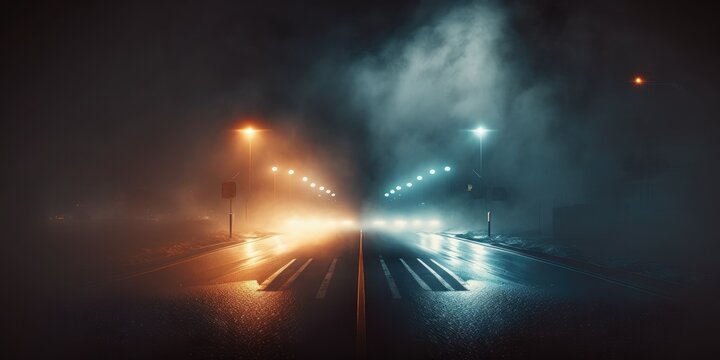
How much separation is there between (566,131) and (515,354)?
3327cm

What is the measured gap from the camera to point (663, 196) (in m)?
25.2

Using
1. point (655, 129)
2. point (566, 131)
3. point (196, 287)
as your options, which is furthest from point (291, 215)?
point (196, 287)

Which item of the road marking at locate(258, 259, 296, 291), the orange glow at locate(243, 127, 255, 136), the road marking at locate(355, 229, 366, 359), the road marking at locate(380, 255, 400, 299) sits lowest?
the road marking at locate(258, 259, 296, 291)

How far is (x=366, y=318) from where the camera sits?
7832 millimetres

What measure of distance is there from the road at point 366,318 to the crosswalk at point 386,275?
8 centimetres

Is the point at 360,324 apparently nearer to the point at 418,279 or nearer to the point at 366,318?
the point at 366,318

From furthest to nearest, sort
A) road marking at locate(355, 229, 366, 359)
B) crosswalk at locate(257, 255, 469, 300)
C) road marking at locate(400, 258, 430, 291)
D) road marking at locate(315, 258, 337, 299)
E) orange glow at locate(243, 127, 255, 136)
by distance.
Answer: orange glow at locate(243, 127, 255, 136) → road marking at locate(400, 258, 430, 291) → crosswalk at locate(257, 255, 469, 300) → road marking at locate(315, 258, 337, 299) → road marking at locate(355, 229, 366, 359)

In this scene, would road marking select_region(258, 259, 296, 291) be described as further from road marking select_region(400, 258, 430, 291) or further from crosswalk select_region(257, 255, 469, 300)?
road marking select_region(400, 258, 430, 291)

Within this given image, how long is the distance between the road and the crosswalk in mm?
77

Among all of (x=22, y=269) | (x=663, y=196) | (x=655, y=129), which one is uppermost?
(x=655, y=129)

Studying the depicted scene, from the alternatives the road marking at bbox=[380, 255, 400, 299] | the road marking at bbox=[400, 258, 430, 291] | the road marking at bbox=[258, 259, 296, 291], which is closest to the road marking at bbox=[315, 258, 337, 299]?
the road marking at bbox=[258, 259, 296, 291]

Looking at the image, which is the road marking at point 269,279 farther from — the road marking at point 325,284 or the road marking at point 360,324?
the road marking at point 360,324

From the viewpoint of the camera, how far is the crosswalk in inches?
438

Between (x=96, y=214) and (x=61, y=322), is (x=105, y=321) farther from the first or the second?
(x=96, y=214)
